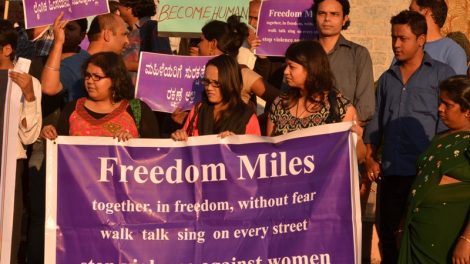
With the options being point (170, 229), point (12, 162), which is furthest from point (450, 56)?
point (12, 162)

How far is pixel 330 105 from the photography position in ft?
28.9

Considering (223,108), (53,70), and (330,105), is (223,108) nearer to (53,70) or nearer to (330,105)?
(330,105)

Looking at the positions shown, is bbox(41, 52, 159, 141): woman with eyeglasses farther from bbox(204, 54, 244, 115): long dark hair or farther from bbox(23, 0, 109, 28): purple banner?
bbox(23, 0, 109, 28): purple banner

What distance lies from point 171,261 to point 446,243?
1795mm

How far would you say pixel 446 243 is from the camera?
8.14 m

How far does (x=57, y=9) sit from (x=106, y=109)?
1.65 meters

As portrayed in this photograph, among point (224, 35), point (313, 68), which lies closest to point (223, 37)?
point (224, 35)

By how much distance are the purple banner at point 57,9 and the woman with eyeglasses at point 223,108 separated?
5.82 ft

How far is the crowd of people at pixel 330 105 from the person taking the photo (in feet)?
27.1

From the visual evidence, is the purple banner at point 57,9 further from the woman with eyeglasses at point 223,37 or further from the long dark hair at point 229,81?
the long dark hair at point 229,81

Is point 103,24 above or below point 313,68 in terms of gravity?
above

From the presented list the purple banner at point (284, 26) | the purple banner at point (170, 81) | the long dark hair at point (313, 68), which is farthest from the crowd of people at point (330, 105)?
the purple banner at point (284, 26)

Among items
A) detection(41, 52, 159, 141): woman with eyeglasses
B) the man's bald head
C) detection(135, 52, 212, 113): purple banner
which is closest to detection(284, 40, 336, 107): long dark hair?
detection(41, 52, 159, 141): woman with eyeglasses

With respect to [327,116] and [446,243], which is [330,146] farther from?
[446,243]
